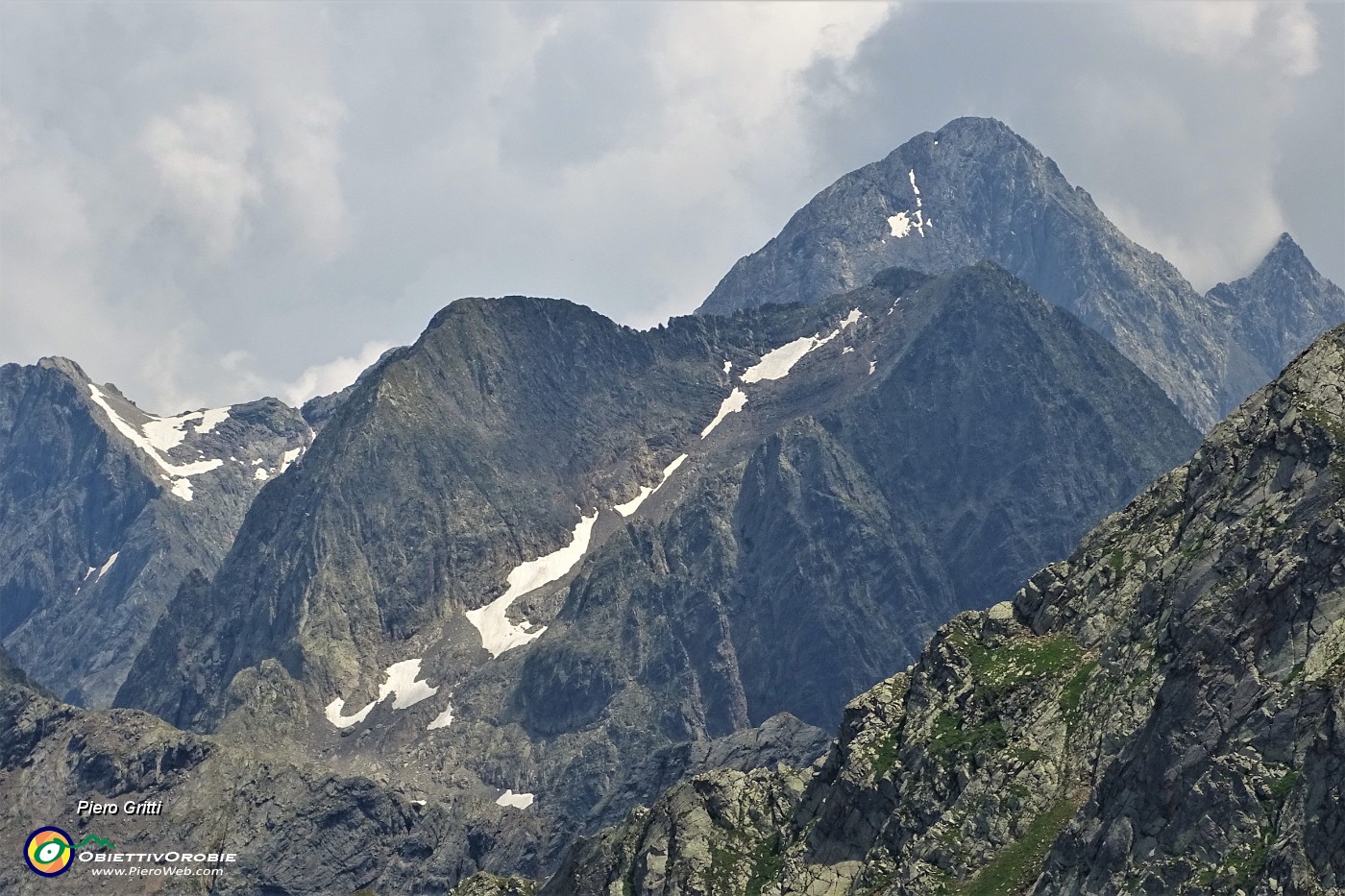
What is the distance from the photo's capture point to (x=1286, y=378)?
158m

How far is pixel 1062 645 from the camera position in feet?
566

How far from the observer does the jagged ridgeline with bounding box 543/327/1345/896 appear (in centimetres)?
12925

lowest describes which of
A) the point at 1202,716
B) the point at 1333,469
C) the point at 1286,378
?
the point at 1202,716

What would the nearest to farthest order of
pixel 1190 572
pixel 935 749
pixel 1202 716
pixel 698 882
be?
pixel 1202 716, pixel 1190 572, pixel 935 749, pixel 698 882

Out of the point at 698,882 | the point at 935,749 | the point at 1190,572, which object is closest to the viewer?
the point at 1190,572

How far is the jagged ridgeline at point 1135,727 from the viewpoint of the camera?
129 meters

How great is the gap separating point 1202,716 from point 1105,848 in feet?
36.5

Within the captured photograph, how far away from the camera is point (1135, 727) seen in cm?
14888

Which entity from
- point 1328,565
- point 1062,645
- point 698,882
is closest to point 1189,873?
point 1328,565

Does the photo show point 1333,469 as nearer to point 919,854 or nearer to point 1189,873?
point 1189,873

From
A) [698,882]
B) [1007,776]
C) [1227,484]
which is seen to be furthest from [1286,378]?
[698,882]

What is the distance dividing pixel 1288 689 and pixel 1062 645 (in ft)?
135

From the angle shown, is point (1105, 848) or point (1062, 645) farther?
point (1062, 645)

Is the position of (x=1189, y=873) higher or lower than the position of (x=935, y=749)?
lower
